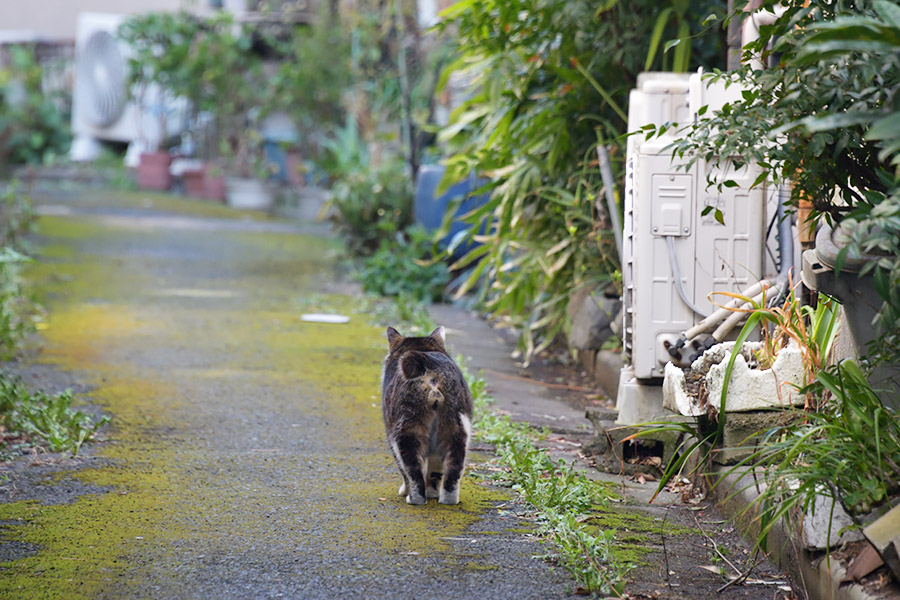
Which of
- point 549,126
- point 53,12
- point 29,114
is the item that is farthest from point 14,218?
point 53,12

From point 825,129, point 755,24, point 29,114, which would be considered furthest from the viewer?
Result: point 29,114

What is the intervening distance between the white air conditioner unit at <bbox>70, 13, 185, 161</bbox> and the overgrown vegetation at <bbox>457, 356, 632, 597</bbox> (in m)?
15.4

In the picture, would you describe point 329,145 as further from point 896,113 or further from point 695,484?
point 896,113

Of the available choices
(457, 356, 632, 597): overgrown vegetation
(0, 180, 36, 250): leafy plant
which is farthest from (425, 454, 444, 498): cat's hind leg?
→ (0, 180, 36, 250): leafy plant

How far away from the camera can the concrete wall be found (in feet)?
67.3

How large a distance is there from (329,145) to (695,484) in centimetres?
1061

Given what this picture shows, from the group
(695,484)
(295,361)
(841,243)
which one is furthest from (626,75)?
(841,243)

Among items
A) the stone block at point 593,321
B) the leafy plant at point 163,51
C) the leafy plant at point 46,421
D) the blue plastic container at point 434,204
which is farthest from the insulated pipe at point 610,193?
the leafy plant at point 163,51

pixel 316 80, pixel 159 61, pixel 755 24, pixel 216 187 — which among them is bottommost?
pixel 216 187

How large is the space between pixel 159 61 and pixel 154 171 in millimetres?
1848

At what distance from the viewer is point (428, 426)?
3.74 metres

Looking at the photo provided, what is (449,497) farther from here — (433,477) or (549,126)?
(549,126)

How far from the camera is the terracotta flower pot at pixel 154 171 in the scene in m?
18.1

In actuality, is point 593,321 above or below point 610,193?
below
